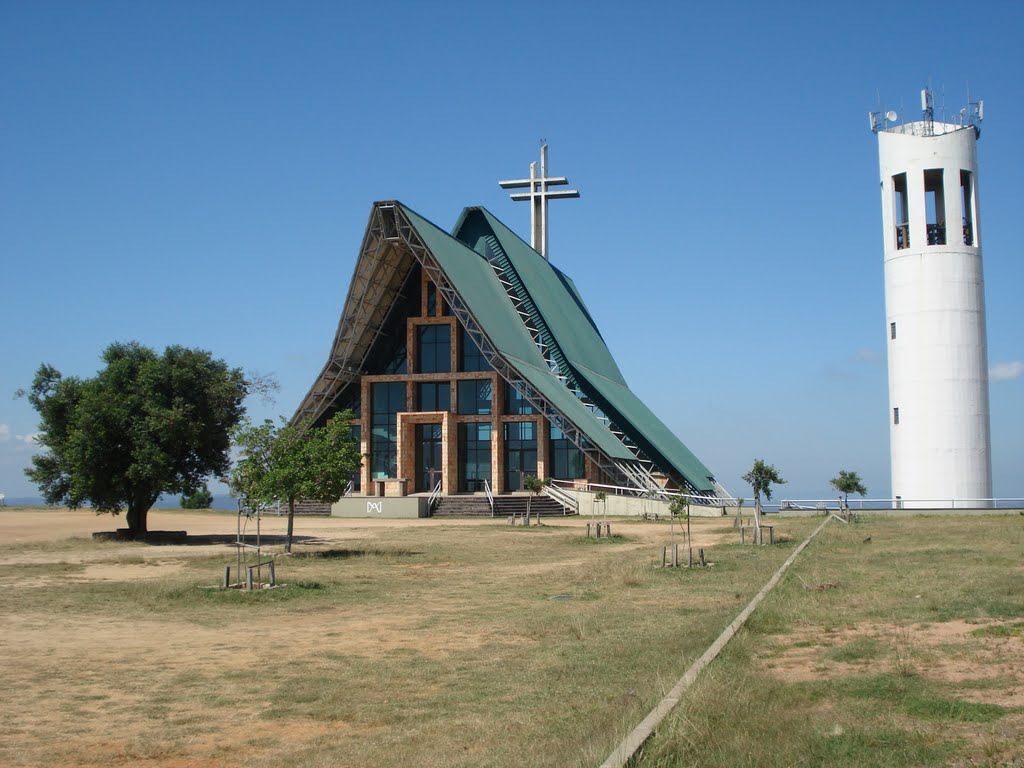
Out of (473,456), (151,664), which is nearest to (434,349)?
(473,456)

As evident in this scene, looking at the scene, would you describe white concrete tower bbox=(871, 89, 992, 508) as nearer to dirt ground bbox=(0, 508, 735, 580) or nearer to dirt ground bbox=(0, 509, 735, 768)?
dirt ground bbox=(0, 508, 735, 580)

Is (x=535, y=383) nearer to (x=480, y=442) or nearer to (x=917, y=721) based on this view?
(x=480, y=442)

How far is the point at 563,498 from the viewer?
48.9 meters

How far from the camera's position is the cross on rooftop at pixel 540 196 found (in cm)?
6600

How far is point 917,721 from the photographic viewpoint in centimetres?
776

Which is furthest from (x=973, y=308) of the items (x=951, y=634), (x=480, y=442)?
(x=951, y=634)

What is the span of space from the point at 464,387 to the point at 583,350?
9.86 m

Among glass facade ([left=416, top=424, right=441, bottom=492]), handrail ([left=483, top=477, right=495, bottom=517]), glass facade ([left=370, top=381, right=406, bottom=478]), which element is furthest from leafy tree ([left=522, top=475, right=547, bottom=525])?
glass facade ([left=370, top=381, right=406, bottom=478])

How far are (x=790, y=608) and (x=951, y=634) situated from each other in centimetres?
264

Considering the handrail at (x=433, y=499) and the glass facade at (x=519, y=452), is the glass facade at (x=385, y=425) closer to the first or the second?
the handrail at (x=433, y=499)

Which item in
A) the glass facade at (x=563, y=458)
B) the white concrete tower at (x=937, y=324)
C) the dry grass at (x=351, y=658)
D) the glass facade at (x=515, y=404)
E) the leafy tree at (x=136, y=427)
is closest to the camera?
the dry grass at (x=351, y=658)

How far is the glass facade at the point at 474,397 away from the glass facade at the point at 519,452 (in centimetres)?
173

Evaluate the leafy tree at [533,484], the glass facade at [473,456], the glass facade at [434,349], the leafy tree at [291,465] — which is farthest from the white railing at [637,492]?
the leafy tree at [291,465]

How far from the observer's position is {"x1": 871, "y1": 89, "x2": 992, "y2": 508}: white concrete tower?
145ft
